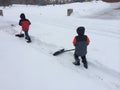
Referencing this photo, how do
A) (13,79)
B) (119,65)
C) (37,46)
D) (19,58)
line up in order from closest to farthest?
(13,79) < (119,65) < (19,58) < (37,46)

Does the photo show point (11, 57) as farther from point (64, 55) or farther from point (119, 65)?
point (119, 65)

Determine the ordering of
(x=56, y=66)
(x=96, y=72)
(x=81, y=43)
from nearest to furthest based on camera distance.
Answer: (x=96, y=72) → (x=81, y=43) → (x=56, y=66)

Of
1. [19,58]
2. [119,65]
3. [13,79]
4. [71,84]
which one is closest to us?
[71,84]

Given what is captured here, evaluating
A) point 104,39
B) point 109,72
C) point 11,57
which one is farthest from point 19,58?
point 104,39

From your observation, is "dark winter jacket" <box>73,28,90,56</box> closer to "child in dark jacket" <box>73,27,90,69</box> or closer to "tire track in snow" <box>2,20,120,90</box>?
"child in dark jacket" <box>73,27,90,69</box>

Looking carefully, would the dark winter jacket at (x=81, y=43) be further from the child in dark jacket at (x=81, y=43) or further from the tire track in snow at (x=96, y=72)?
the tire track in snow at (x=96, y=72)

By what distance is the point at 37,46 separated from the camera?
32.7ft

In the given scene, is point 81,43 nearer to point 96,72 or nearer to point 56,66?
point 96,72

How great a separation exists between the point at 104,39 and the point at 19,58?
13.8 ft

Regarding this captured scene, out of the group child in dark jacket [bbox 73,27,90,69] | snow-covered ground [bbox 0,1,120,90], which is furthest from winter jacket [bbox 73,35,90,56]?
snow-covered ground [bbox 0,1,120,90]

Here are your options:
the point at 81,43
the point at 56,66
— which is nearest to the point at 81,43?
the point at 81,43

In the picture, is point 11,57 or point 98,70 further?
point 11,57

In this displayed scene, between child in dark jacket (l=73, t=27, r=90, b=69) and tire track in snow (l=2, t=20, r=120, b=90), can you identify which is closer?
tire track in snow (l=2, t=20, r=120, b=90)

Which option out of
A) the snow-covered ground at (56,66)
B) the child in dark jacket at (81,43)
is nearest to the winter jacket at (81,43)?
the child in dark jacket at (81,43)
